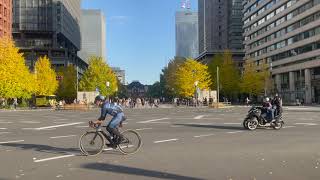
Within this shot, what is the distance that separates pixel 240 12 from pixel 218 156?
155928mm

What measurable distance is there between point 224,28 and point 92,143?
161 meters

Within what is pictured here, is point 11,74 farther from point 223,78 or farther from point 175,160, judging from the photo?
point 175,160

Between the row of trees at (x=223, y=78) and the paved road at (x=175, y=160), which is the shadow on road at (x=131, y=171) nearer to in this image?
the paved road at (x=175, y=160)

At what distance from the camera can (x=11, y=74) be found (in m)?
70.6

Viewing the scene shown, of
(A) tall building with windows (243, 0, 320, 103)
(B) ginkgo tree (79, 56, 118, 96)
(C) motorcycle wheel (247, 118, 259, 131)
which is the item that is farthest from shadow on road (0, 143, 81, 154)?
(B) ginkgo tree (79, 56, 118, 96)

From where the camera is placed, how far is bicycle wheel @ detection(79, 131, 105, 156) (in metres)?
13.1

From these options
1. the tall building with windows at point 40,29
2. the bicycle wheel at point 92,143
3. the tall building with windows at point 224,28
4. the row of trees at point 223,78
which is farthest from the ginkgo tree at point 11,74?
the tall building with windows at point 224,28

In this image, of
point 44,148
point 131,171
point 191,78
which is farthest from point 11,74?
point 131,171

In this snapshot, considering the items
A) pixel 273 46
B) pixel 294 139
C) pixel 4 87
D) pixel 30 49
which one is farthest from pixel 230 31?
pixel 294 139

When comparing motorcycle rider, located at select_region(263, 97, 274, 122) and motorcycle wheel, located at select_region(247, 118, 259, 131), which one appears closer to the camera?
motorcycle wheel, located at select_region(247, 118, 259, 131)

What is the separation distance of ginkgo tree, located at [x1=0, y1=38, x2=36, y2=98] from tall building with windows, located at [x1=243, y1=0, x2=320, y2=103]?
4992 centimetres

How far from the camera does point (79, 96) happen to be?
8031 centimetres

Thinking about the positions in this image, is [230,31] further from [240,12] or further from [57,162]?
[57,162]

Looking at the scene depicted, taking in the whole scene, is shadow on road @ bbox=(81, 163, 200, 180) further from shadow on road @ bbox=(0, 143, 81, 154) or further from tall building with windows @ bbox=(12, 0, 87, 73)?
tall building with windows @ bbox=(12, 0, 87, 73)
